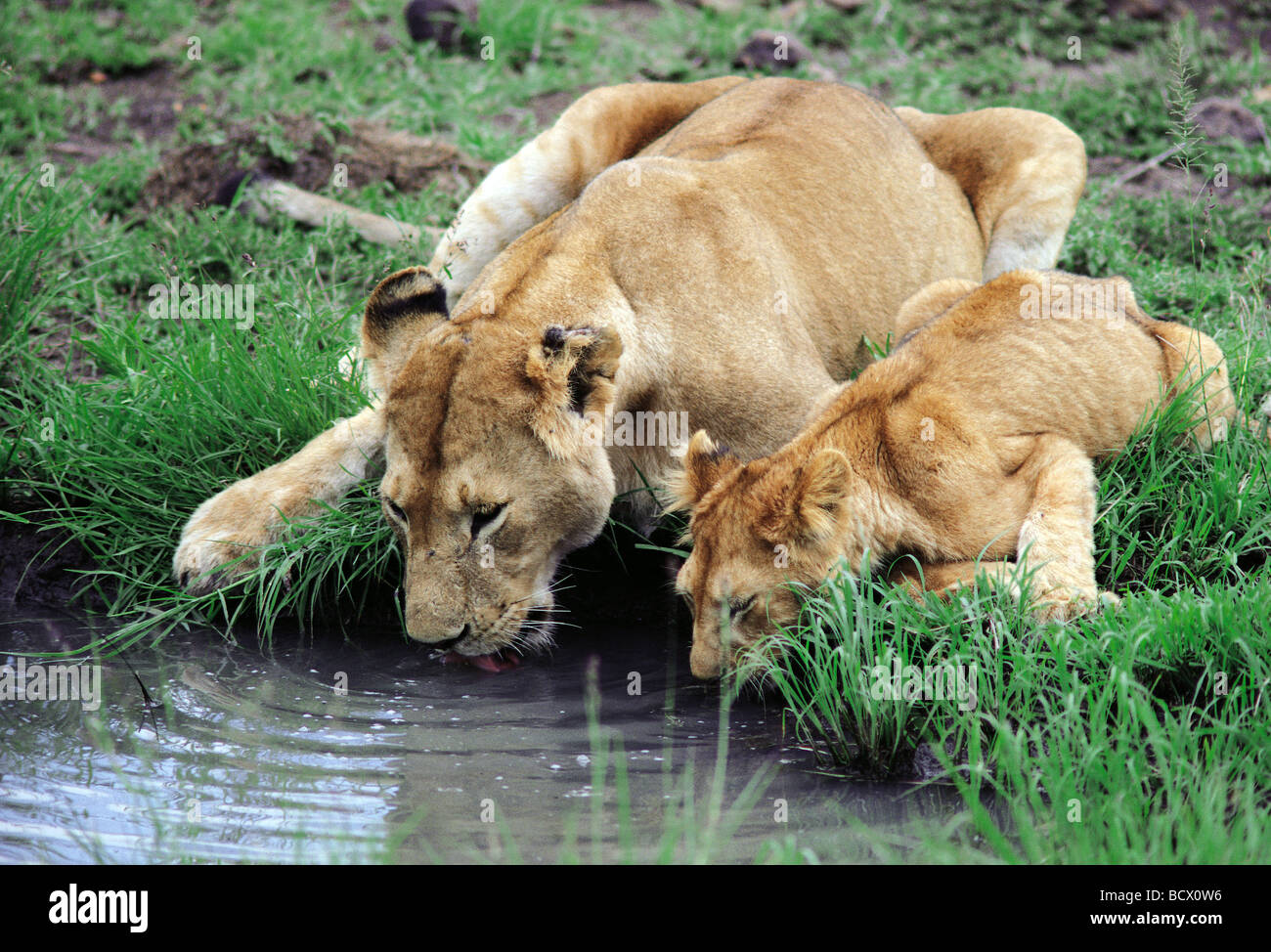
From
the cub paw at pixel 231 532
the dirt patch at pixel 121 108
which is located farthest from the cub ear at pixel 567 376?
the dirt patch at pixel 121 108

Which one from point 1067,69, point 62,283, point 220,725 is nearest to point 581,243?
point 220,725

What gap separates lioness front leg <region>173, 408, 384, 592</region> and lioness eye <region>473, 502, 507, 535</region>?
0.69 m

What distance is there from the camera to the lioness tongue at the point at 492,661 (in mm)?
4285

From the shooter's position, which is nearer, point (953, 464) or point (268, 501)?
point (953, 464)

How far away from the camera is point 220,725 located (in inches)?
153

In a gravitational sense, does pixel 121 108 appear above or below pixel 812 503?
above

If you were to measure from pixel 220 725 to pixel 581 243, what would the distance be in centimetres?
196

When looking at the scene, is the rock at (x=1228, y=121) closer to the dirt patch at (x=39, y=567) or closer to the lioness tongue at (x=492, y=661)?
the lioness tongue at (x=492, y=661)

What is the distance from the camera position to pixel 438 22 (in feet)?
30.1

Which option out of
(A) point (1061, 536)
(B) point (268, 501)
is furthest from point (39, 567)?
(A) point (1061, 536)

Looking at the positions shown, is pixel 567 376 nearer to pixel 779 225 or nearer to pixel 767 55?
pixel 779 225

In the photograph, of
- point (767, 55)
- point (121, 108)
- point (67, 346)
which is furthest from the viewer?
point (767, 55)

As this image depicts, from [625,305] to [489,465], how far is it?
0.80m

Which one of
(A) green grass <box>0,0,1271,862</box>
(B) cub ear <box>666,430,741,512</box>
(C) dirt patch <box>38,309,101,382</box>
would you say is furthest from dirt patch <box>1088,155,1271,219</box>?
(C) dirt patch <box>38,309,101,382</box>
